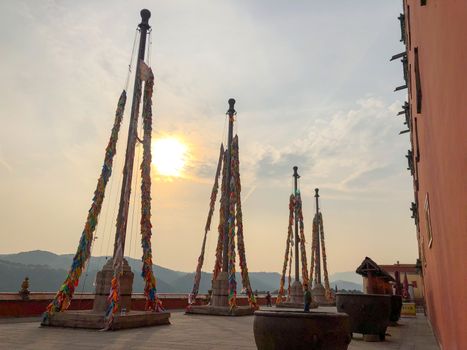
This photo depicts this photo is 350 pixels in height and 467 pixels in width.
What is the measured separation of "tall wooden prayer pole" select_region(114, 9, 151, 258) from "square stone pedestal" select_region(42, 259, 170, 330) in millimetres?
931

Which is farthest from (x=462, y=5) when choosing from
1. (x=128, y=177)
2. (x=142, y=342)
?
(x=128, y=177)

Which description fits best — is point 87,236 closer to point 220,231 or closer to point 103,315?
point 103,315

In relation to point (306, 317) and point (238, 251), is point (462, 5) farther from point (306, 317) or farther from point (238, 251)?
point (238, 251)

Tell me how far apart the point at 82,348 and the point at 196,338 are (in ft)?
10.4

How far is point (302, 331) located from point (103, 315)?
8.82 meters

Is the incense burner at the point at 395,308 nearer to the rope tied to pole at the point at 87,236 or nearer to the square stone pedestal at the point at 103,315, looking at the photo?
the square stone pedestal at the point at 103,315

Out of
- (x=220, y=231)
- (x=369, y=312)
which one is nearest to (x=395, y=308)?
(x=369, y=312)

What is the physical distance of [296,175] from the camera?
105ft

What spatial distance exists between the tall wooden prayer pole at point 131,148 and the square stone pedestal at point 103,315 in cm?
93

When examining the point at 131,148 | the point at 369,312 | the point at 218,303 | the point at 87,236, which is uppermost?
the point at 131,148

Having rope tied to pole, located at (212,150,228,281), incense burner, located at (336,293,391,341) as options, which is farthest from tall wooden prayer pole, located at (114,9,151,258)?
rope tied to pole, located at (212,150,228,281)

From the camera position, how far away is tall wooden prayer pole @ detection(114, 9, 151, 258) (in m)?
13.2

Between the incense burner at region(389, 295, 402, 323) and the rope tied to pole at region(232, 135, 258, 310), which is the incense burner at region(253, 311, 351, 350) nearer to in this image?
the incense burner at region(389, 295, 402, 323)

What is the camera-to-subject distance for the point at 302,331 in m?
4.70
